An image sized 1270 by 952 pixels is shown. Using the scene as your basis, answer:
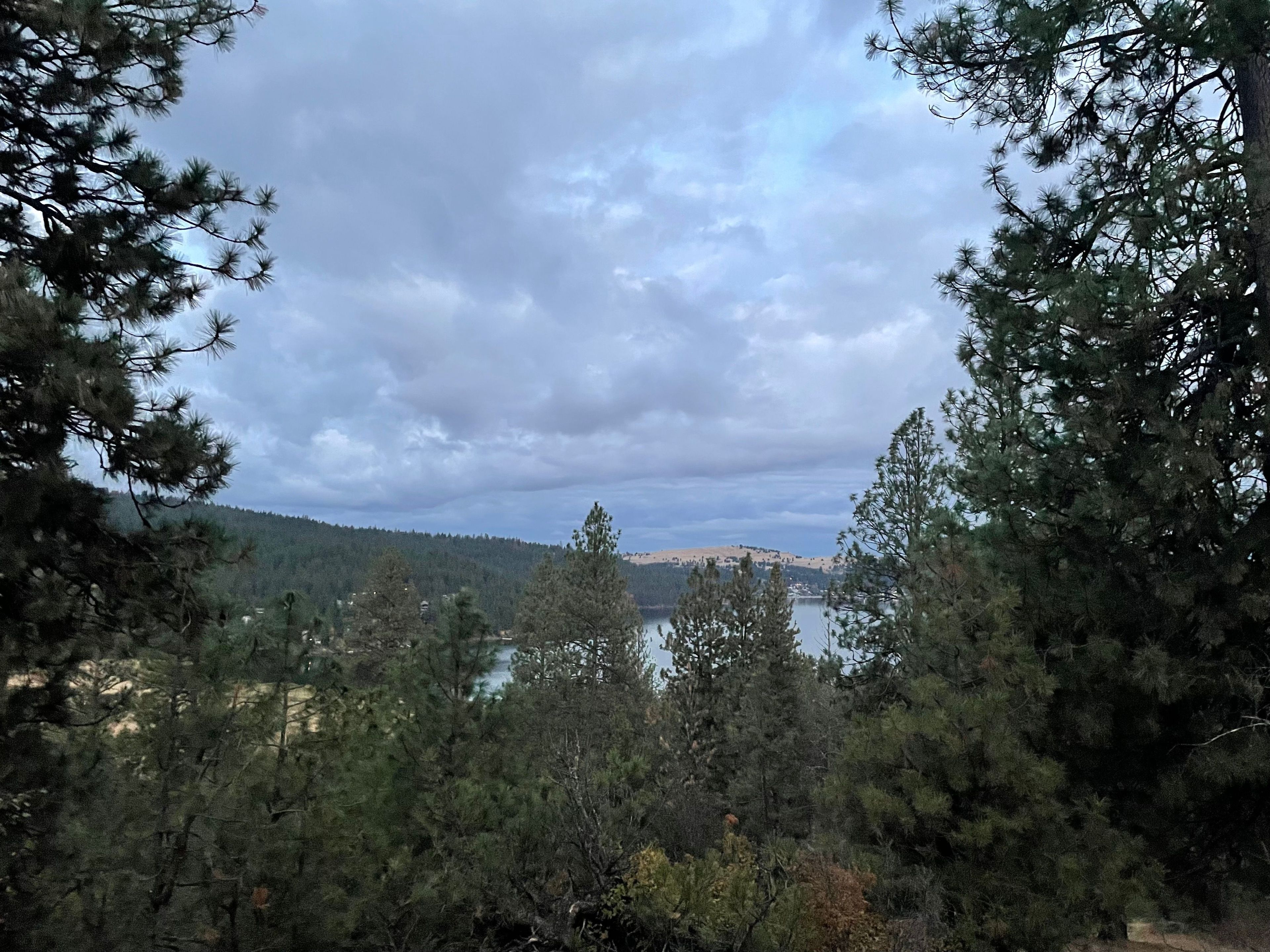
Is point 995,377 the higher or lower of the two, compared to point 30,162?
lower

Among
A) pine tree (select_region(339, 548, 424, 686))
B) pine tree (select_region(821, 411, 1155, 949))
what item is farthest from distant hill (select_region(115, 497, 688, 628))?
pine tree (select_region(821, 411, 1155, 949))

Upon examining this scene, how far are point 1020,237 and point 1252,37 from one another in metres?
2.33

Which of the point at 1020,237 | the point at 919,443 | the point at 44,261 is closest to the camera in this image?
the point at 44,261

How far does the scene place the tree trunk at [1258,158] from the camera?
6.21 m

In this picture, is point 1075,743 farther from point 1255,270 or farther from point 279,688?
point 279,688

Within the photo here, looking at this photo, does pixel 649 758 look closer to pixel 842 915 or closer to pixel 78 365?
pixel 842 915

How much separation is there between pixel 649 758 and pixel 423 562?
268ft

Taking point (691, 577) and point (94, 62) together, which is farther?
point (691, 577)

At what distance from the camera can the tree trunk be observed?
6211mm

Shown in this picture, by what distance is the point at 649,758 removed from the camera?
788 cm

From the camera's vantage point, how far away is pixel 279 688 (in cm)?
443

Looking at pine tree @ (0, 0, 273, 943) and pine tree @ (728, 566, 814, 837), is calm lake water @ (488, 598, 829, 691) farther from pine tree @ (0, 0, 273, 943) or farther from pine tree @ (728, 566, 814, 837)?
pine tree @ (0, 0, 273, 943)

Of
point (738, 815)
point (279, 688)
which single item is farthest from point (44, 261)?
point (738, 815)

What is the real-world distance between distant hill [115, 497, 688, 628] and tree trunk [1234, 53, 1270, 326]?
26096mm
